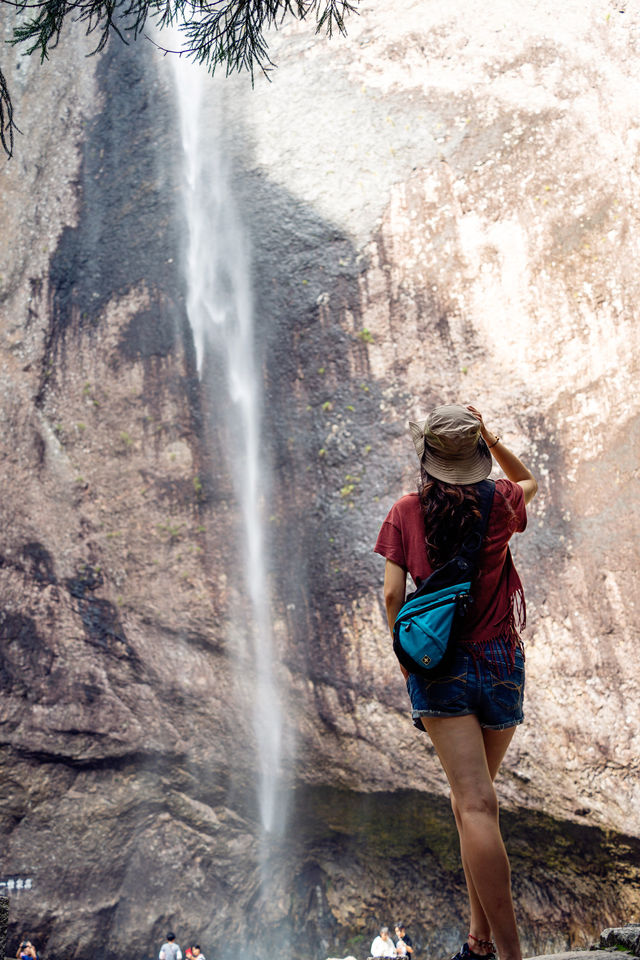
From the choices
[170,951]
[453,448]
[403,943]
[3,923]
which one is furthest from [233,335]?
[3,923]

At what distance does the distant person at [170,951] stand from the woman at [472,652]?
6.99 metres

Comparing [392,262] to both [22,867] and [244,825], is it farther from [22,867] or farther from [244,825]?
[22,867]

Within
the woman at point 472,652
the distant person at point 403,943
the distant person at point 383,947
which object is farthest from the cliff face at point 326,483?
the woman at point 472,652

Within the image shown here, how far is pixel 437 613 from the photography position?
88.4 inches

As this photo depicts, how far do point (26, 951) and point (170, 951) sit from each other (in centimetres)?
149

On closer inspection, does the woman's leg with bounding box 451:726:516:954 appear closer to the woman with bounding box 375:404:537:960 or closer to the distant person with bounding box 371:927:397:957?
the woman with bounding box 375:404:537:960

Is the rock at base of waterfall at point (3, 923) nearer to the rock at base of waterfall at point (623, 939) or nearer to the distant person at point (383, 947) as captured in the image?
the rock at base of waterfall at point (623, 939)

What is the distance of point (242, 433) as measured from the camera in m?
10.0

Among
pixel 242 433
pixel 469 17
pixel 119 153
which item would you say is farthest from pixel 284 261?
pixel 469 17

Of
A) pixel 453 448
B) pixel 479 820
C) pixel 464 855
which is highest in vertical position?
Result: pixel 453 448

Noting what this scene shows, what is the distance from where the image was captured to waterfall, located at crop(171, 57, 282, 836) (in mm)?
8883

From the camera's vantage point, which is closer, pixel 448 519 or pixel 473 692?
pixel 473 692

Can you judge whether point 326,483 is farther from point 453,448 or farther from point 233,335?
point 453,448

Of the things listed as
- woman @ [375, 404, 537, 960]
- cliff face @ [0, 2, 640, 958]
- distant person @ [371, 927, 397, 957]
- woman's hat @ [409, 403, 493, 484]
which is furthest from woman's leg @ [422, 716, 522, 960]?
distant person @ [371, 927, 397, 957]
